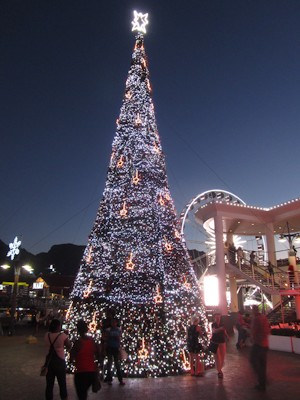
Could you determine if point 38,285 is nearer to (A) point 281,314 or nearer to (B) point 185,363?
(A) point 281,314

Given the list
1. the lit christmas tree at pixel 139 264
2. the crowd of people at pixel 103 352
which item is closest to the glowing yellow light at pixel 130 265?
the lit christmas tree at pixel 139 264

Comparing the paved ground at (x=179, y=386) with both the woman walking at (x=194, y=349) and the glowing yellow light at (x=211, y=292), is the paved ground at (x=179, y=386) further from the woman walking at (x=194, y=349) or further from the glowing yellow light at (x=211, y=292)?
the glowing yellow light at (x=211, y=292)

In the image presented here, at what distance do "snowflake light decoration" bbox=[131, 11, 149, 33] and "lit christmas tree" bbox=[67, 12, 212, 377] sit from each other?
3.57 m

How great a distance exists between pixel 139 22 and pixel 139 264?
972cm

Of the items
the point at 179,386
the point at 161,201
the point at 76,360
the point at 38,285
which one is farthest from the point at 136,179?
the point at 38,285

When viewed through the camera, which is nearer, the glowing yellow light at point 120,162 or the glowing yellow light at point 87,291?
the glowing yellow light at point 87,291

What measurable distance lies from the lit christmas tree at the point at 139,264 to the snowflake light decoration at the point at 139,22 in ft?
11.7

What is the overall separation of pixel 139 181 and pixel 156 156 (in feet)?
3.83

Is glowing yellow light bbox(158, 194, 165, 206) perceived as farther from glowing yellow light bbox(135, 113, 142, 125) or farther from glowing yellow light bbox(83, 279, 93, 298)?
glowing yellow light bbox(83, 279, 93, 298)

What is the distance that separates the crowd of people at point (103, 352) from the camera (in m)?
4.69

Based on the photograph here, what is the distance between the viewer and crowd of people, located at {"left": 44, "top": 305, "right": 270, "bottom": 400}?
469cm

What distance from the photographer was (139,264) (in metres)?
8.90

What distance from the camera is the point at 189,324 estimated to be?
8602 millimetres

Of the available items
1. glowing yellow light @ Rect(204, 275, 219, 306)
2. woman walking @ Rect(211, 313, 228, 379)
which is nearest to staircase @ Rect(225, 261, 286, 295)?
glowing yellow light @ Rect(204, 275, 219, 306)
